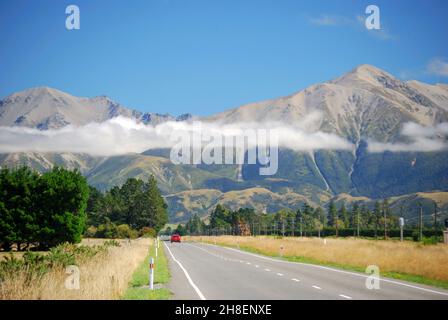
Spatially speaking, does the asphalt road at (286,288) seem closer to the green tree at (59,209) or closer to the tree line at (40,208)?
the green tree at (59,209)

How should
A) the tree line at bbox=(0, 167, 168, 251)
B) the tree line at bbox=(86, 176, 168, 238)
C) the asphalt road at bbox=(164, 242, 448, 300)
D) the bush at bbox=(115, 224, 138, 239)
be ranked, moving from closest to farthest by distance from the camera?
the asphalt road at bbox=(164, 242, 448, 300) < the tree line at bbox=(0, 167, 168, 251) < the bush at bbox=(115, 224, 138, 239) < the tree line at bbox=(86, 176, 168, 238)

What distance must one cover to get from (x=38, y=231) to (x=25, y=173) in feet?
39.9

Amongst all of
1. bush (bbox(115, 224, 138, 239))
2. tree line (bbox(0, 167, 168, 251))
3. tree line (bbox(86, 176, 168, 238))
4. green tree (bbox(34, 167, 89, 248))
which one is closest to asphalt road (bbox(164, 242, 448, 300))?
green tree (bbox(34, 167, 89, 248))

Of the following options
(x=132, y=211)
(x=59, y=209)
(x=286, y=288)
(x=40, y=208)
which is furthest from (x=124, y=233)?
(x=286, y=288)

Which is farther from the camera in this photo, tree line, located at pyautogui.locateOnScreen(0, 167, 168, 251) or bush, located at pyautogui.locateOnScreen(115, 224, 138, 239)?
bush, located at pyautogui.locateOnScreen(115, 224, 138, 239)

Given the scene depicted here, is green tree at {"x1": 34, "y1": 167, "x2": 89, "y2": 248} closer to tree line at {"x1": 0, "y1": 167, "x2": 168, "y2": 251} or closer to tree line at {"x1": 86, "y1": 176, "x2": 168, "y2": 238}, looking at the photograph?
tree line at {"x1": 0, "y1": 167, "x2": 168, "y2": 251}

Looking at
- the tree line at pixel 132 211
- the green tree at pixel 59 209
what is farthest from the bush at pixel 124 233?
the green tree at pixel 59 209

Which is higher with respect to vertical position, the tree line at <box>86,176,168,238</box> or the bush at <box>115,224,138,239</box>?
the tree line at <box>86,176,168,238</box>

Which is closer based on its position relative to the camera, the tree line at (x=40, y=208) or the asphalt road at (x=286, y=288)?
the asphalt road at (x=286, y=288)

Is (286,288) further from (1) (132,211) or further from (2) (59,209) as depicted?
(1) (132,211)

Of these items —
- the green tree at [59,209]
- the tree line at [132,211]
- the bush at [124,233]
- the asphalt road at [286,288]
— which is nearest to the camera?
the asphalt road at [286,288]

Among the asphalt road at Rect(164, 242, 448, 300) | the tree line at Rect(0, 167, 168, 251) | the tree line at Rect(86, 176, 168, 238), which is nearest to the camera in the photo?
the asphalt road at Rect(164, 242, 448, 300)
